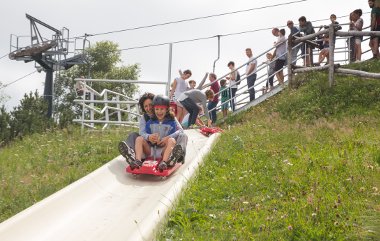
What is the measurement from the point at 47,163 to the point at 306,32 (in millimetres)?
9170

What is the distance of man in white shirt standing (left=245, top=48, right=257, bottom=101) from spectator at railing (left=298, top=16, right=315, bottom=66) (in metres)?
1.52

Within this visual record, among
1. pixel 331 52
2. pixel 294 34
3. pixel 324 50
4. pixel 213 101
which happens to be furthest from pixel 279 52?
pixel 331 52

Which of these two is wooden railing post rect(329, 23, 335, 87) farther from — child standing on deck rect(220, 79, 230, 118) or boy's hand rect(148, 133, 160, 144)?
boy's hand rect(148, 133, 160, 144)

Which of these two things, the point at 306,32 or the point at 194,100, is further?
the point at 306,32

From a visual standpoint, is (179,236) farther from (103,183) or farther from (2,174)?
(2,174)

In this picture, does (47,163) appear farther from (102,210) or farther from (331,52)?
(331,52)

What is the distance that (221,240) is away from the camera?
4.60 m

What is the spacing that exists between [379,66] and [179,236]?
388 inches

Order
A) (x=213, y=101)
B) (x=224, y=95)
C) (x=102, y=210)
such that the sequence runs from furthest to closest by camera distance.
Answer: (x=224, y=95) → (x=213, y=101) → (x=102, y=210)

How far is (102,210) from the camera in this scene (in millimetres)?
6344

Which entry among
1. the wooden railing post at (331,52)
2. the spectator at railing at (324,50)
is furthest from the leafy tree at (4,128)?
the spectator at railing at (324,50)

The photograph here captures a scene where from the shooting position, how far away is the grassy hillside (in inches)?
180

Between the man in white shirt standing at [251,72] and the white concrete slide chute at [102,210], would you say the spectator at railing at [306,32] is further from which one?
the white concrete slide chute at [102,210]

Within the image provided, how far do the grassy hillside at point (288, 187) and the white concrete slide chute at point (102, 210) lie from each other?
0.22 m
